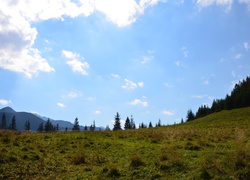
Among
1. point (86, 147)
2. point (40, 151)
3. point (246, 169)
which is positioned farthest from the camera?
point (86, 147)

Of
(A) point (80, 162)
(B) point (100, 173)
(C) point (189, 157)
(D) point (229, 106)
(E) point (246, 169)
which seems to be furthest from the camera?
(D) point (229, 106)

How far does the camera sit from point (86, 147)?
22.2 metres

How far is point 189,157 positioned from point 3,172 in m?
9.49

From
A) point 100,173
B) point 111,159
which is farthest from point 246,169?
point 111,159

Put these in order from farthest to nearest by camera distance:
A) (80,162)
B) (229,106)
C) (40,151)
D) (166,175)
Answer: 1. (229,106)
2. (40,151)
3. (80,162)
4. (166,175)

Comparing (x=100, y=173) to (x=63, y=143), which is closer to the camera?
(x=100, y=173)

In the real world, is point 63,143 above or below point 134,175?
above

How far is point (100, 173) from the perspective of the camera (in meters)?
12.8

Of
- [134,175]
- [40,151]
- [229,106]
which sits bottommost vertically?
[134,175]

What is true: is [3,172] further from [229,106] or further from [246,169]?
[229,106]

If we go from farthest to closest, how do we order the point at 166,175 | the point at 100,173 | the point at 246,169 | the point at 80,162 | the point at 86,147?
the point at 86,147
the point at 80,162
the point at 100,173
the point at 166,175
the point at 246,169

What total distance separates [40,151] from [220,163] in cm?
1222

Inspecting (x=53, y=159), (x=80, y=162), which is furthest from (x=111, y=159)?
(x=53, y=159)

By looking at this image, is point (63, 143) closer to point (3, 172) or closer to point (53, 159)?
point (53, 159)
